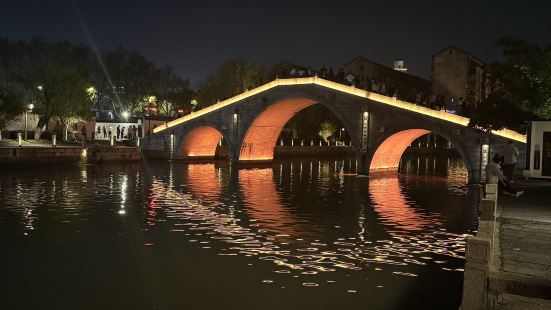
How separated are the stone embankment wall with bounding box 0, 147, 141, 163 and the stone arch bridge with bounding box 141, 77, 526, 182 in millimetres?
3776

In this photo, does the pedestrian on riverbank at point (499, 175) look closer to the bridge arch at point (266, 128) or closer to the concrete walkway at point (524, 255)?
the concrete walkway at point (524, 255)

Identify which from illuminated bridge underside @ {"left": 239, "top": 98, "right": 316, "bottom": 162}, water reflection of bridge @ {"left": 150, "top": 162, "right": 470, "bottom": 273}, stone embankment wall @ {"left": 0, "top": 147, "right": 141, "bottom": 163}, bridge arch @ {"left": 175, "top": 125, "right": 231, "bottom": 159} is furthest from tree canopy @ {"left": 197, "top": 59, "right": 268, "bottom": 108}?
water reflection of bridge @ {"left": 150, "top": 162, "right": 470, "bottom": 273}

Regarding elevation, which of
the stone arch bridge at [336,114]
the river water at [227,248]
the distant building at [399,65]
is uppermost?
the distant building at [399,65]

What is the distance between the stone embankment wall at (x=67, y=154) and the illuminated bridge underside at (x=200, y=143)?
3.84 m

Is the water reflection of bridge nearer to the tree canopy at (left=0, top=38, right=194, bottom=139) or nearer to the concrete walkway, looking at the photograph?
the concrete walkway

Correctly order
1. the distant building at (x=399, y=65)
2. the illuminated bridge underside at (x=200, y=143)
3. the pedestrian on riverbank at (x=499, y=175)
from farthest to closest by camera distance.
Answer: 1. the distant building at (x=399, y=65)
2. the illuminated bridge underside at (x=200, y=143)
3. the pedestrian on riverbank at (x=499, y=175)

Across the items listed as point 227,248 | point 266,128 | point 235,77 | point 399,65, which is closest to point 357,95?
point 266,128

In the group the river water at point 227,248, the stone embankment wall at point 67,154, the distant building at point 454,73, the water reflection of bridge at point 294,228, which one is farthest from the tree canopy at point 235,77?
the river water at point 227,248

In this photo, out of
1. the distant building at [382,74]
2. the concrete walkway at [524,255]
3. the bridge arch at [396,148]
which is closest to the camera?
the concrete walkway at [524,255]

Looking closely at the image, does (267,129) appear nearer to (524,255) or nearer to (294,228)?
(294,228)

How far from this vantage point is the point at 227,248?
1315 centimetres

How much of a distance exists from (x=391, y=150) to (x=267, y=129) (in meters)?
10.5

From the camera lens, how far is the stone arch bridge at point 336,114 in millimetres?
30391

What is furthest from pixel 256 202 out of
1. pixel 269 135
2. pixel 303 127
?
pixel 303 127
